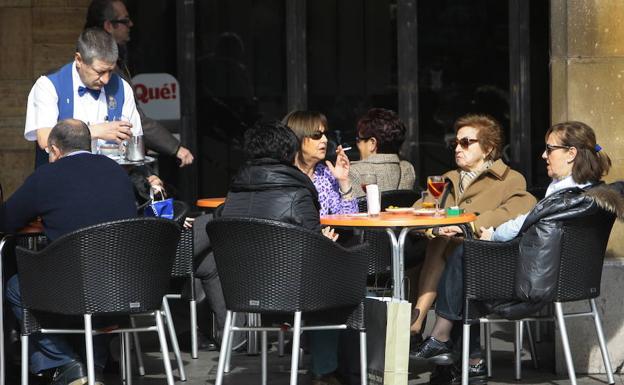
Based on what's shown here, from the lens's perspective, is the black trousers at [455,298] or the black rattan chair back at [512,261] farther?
the black trousers at [455,298]

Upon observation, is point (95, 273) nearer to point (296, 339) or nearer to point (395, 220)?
point (296, 339)

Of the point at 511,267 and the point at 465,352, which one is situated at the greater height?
the point at 511,267

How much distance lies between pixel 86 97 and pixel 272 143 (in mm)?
1384

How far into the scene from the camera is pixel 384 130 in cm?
856

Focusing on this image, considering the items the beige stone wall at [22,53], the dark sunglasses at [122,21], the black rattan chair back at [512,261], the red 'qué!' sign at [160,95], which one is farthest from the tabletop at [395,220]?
the beige stone wall at [22,53]

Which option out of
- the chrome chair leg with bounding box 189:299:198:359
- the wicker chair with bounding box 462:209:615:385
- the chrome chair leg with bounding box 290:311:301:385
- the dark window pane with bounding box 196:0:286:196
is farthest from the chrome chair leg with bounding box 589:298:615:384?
the dark window pane with bounding box 196:0:286:196

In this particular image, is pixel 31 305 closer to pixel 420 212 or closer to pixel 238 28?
pixel 420 212

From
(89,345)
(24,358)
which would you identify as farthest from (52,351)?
(89,345)

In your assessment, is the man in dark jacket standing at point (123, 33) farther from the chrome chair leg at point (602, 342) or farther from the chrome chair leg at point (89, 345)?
the chrome chair leg at point (602, 342)

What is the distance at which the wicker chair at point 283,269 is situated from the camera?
642cm

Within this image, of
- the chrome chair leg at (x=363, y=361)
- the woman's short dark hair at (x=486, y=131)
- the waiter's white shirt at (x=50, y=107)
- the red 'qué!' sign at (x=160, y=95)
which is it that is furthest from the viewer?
the red 'qué!' sign at (x=160, y=95)

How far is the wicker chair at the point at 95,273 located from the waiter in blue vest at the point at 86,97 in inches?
45.0

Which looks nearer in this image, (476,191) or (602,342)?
(602,342)

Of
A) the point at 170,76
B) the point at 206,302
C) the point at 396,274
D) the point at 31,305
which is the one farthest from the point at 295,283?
the point at 170,76
